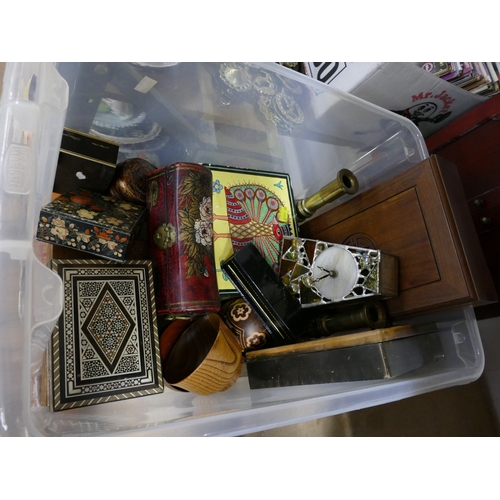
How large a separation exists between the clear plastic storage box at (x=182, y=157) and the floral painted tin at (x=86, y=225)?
25 mm

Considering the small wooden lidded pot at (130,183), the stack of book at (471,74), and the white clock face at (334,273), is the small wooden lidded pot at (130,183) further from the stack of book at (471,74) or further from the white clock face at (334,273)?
the stack of book at (471,74)

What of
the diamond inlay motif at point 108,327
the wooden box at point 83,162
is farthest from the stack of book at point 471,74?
the diamond inlay motif at point 108,327

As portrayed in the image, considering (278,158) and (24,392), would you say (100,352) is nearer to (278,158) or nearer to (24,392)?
(24,392)

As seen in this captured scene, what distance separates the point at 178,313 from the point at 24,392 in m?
0.32

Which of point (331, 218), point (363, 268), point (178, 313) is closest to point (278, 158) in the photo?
point (331, 218)

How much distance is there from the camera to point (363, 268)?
0.78m

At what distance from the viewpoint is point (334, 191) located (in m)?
0.89

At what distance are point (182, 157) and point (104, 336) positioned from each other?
452 millimetres

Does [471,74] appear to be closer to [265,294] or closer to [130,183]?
[265,294]

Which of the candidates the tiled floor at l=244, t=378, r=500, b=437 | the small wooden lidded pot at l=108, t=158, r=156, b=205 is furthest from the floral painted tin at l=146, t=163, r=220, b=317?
the tiled floor at l=244, t=378, r=500, b=437

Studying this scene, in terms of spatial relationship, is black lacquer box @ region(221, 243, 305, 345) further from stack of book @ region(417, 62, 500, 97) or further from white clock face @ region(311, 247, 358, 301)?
stack of book @ region(417, 62, 500, 97)

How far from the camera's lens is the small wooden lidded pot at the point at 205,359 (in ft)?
2.33

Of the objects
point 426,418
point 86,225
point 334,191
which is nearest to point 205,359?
point 86,225

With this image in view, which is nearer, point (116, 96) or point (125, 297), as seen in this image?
point (125, 297)
